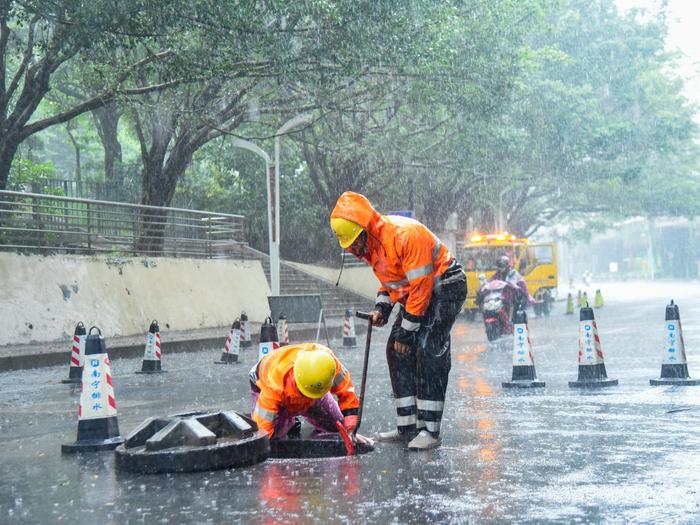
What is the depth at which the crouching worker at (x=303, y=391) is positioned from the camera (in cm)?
652

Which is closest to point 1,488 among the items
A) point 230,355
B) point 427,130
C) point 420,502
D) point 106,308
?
point 420,502

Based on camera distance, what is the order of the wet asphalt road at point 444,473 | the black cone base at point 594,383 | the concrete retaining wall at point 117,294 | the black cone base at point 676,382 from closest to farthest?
the wet asphalt road at point 444,473 → the black cone base at point 676,382 → the black cone base at point 594,383 → the concrete retaining wall at point 117,294

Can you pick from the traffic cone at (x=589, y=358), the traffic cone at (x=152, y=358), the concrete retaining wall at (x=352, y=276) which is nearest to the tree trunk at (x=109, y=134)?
the concrete retaining wall at (x=352, y=276)

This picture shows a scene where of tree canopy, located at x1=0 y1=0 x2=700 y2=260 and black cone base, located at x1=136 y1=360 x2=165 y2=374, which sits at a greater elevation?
tree canopy, located at x1=0 y1=0 x2=700 y2=260

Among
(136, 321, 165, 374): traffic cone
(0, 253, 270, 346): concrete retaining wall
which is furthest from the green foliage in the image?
(136, 321, 165, 374): traffic cone

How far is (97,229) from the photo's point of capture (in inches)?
948

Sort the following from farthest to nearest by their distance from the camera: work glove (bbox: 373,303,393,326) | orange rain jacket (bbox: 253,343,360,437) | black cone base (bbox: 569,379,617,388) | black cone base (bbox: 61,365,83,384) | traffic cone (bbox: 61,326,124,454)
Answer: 1. black cone base (bbox: 61,365,83,384)
2. black cone base (bbox: 569,379,617,388)
3. traffic cone (bbox: 61,326,124,454)
4. work glove (bbox: 373,303,393,326)
5. orange rain jacket (bbox: 253,343,360,437)

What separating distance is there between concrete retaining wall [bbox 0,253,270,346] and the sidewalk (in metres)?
0.33

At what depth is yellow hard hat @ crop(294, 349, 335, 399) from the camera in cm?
649

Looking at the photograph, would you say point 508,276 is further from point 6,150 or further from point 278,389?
point 278,389

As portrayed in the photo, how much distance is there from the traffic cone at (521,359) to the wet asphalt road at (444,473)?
9.4 inches

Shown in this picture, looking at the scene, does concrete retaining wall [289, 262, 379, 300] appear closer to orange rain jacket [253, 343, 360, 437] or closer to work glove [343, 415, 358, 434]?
work glove [343, 415, 358, 434]

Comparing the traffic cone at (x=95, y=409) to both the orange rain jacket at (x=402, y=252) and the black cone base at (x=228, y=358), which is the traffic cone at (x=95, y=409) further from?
the black cone base at (x=228, y=358)

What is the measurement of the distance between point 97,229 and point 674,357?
16349mm
